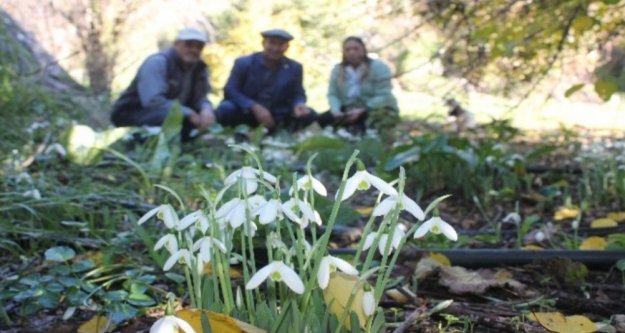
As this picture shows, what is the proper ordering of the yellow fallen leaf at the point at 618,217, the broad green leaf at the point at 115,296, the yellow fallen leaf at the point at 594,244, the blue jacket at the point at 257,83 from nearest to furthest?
the broad green leaf at the point at 115,296 < the yellow fallen leaf at the point at 594,244 < the yellow fallen leaf at the point at 618,217 < the blue jacket at the point at 257,83

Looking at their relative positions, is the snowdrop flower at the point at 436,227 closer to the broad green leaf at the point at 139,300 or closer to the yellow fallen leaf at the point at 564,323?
the yellow fallen leaf at the point at 564,323

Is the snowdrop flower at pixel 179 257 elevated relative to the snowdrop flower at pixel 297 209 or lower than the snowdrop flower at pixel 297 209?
lower

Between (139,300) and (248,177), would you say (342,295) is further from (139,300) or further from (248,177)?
(139,300)

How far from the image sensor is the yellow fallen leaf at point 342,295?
41.3 inches

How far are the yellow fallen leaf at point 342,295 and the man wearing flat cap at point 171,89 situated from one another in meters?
4.18

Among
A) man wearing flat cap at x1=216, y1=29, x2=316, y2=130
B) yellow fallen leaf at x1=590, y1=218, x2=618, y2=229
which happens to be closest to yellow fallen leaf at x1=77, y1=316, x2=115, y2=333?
yellow fallen leaf at x1=590, y1=218, x2=618, y2=229

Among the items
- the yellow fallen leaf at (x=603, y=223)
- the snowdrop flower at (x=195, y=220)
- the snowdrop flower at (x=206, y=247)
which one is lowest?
the yellow fallen leaf at (x=603, y=223)

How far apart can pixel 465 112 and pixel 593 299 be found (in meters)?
4.60

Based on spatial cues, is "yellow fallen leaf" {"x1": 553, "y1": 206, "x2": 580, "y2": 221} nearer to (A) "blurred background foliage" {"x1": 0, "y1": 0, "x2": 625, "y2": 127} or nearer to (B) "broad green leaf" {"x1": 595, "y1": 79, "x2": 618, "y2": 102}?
(A) "blurred background foliage" {"x1": 0, "y1": 0, "x2": 625, "y2": 127}

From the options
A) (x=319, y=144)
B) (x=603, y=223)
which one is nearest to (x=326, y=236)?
(x=603, y=223)

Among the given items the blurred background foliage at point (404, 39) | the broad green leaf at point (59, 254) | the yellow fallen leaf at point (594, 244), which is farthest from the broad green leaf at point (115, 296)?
the blurred background foliage at point (404, 39)

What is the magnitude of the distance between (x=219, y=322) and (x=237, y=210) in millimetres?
151

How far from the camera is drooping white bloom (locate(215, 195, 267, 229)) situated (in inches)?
40.1

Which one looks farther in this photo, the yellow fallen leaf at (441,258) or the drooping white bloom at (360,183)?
the yellow fallen leaf at (441,258)
